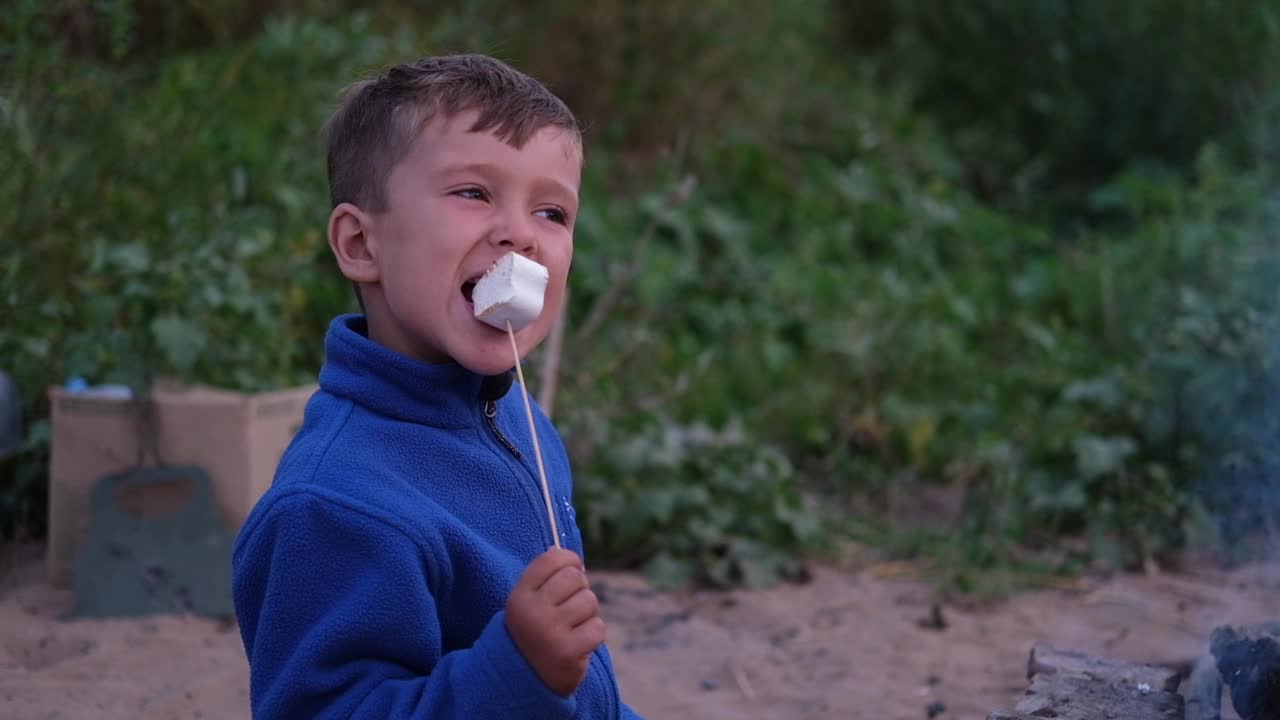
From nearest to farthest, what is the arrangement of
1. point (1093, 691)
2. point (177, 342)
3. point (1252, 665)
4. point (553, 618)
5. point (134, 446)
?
point (553, 618) → point (1093, 691) → point (1252, 665) → point (134, 446) → point (177, 342)

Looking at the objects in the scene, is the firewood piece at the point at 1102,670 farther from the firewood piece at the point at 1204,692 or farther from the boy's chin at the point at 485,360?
the boy's chin at the point at 485,360

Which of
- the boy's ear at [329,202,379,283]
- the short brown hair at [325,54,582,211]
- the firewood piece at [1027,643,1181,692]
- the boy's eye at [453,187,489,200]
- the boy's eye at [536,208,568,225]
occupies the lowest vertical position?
the firewood piece at [1027,643,1181,692]

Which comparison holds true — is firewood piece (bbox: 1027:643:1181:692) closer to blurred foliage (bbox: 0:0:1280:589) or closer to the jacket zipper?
the jacket zipper

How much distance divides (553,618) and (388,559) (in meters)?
0.19

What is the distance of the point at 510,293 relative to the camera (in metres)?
1.60

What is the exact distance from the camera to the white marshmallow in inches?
63.1

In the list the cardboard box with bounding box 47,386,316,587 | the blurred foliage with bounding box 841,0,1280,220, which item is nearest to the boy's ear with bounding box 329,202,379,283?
the cardboard box with bounding box 47,386,316,587

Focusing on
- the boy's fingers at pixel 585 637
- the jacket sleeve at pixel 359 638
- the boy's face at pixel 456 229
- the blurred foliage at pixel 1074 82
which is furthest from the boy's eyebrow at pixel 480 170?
the blurred foliage at pixel 1074 82

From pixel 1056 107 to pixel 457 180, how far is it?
258 inches

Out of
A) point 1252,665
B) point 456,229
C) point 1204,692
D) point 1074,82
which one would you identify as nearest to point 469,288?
point 456,229

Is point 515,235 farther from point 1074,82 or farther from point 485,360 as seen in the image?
point 1074,82

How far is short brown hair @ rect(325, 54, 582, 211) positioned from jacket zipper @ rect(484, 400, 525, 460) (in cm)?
29

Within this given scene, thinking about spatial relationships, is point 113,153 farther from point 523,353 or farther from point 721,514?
point 523,353

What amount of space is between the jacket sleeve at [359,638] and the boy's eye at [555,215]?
0.44 metres
